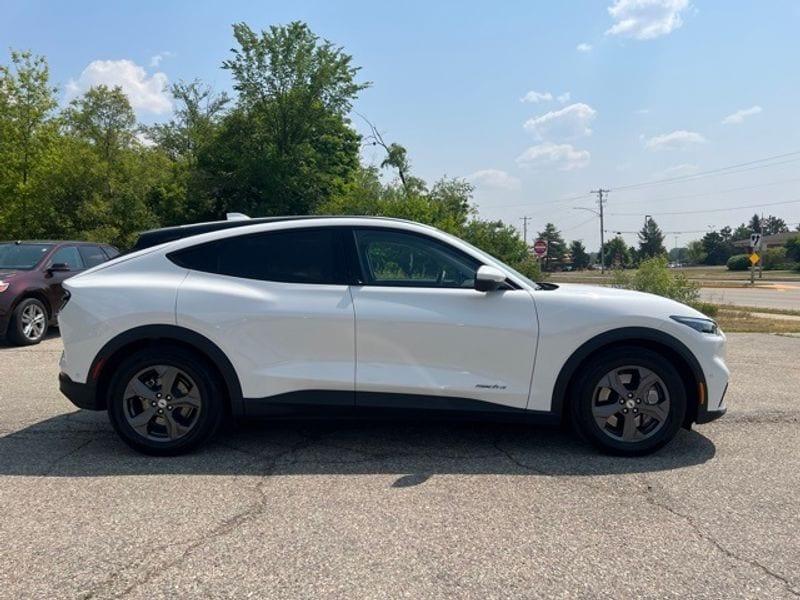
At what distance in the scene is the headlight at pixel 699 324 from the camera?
4.24 meters

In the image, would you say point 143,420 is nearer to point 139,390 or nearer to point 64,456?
point 139,390

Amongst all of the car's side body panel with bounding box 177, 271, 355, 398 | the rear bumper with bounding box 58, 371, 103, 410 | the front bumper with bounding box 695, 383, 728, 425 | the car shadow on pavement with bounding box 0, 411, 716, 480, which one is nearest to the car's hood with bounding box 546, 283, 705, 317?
the front bumper with bounding box 695, 383, 728, 425

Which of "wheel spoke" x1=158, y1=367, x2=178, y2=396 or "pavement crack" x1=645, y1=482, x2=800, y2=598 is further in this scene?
"wheel spoke" x1=158, y1=367, x2=178, y2=396

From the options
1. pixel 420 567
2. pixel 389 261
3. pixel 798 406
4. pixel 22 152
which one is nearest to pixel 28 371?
pixel 389 261

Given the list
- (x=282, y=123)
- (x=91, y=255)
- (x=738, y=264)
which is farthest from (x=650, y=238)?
(x=91, y=255)

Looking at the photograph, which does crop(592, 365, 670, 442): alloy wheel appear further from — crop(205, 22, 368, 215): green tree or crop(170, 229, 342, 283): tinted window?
crop(205, 22, 368, 215): green tree

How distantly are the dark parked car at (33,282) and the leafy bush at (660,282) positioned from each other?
43.6 feet

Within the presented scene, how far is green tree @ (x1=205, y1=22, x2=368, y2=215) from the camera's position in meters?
26.3

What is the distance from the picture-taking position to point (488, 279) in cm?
408

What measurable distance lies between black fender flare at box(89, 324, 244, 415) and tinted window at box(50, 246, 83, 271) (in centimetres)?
688

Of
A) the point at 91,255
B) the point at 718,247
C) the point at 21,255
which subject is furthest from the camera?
the point at 718,247

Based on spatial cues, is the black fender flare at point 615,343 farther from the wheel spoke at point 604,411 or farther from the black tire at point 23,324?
the black tire at point 23,324

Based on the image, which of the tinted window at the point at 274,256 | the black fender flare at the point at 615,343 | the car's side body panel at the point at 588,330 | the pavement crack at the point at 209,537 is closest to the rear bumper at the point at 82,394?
the tinted window at the point at 274,256

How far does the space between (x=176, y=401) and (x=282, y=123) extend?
2439 cm
